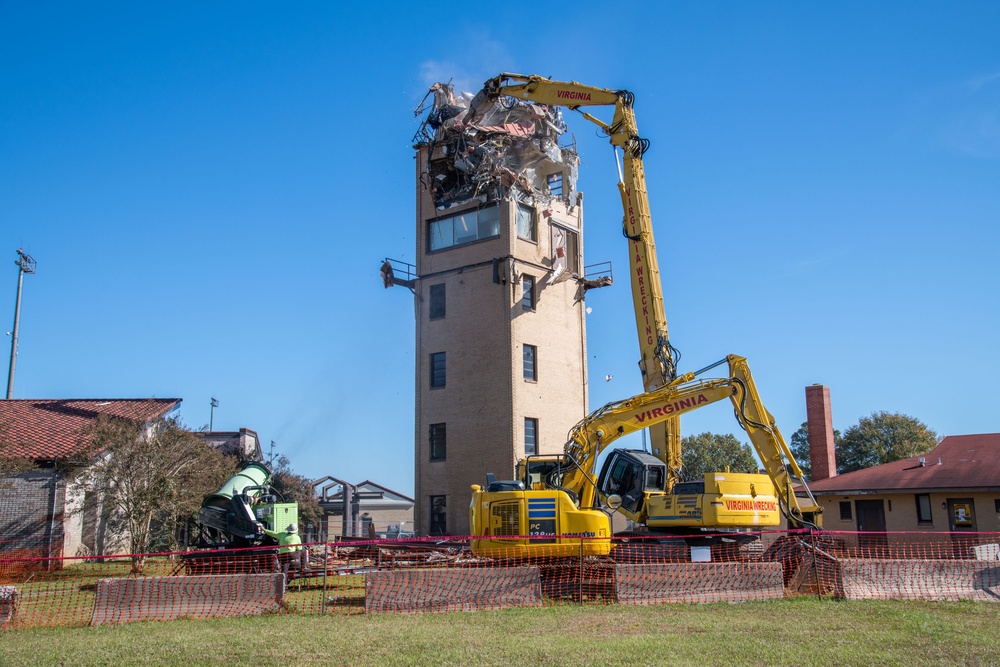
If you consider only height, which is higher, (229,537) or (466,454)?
(466,454)

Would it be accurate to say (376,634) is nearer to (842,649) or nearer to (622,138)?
(842,649)

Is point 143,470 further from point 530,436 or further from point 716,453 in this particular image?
point 716,453

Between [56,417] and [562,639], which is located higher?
[56,417]

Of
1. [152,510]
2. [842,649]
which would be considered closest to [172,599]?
[842,649]

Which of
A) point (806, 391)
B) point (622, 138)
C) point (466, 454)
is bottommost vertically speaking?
point (466, 454)

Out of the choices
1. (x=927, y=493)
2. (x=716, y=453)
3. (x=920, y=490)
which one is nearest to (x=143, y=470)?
(x=920, y=490)

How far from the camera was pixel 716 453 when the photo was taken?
76.8m

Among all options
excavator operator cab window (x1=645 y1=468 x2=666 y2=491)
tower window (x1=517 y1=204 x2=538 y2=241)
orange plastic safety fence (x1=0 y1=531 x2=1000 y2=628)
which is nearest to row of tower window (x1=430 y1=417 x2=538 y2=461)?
tower window (x1=517 y1=204 x2=538 y2=241)

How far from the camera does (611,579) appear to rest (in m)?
15.7

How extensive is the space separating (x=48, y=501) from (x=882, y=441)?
51566 millimetres

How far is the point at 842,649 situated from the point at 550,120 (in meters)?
29.9

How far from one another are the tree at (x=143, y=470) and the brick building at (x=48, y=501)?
67 centimetres

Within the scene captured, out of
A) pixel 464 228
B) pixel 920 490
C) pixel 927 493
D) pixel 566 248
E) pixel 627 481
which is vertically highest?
pixel 464 228

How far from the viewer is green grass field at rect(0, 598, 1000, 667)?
9680 mm
